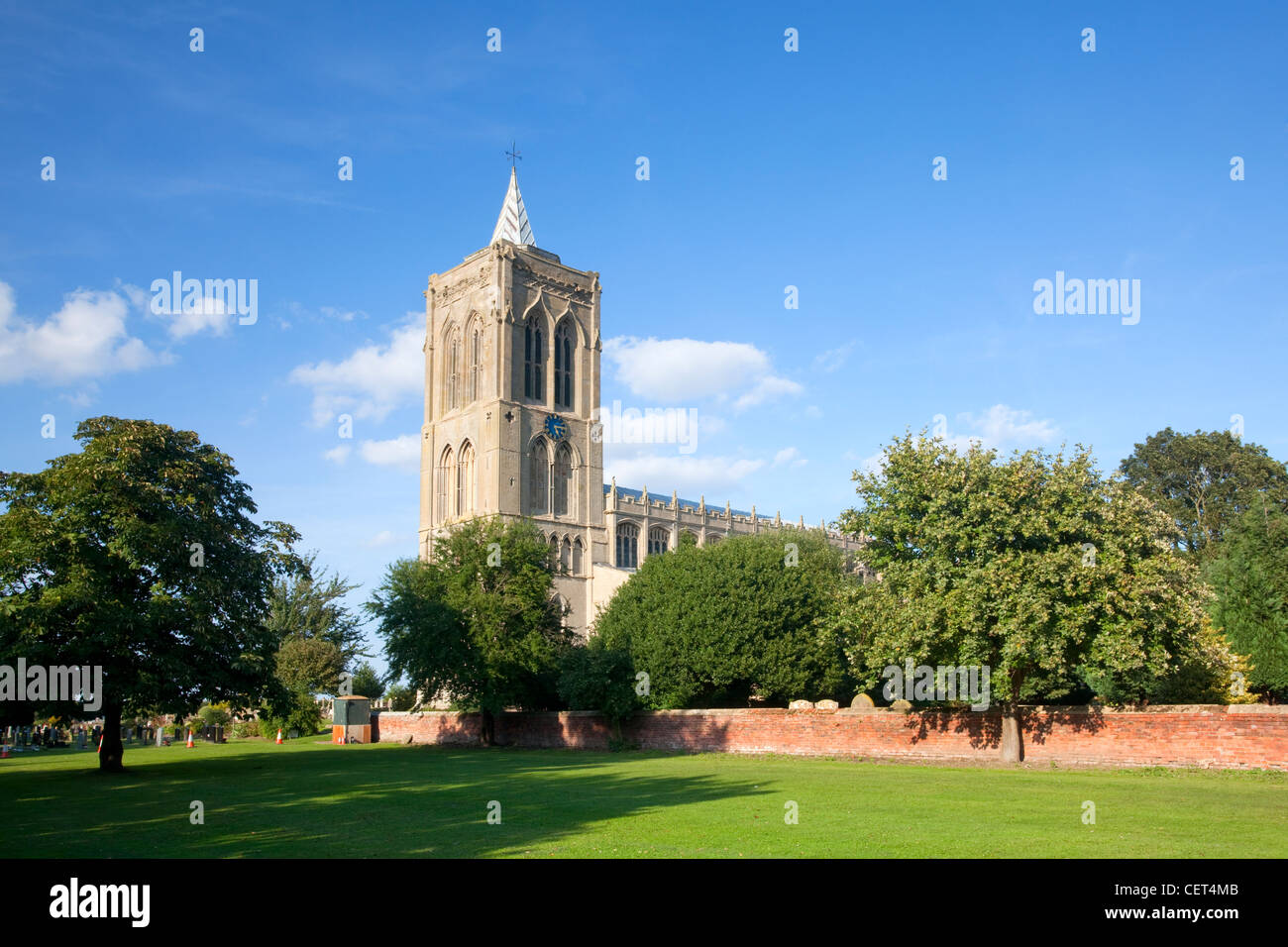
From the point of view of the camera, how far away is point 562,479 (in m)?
80.5

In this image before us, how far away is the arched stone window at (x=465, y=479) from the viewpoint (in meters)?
78.6

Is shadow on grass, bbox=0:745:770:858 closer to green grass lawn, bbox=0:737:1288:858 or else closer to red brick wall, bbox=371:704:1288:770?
green grass lawn, bbox=0:737:1288:858

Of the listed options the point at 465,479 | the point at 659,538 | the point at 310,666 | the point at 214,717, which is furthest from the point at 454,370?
the point at 214,717

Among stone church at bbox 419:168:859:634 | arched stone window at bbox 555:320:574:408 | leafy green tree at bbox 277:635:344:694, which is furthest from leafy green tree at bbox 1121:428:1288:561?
leafy green tree at bbox 277:635:344:694

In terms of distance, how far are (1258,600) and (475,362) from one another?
57.9 metres

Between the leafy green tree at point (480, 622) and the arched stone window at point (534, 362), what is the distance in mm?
34744

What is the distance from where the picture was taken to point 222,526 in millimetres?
31078

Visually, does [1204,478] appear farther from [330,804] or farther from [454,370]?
[330,804]

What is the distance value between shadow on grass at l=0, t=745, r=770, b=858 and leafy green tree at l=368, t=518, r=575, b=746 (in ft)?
27.5

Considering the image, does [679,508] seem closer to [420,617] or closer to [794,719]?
[420,617]

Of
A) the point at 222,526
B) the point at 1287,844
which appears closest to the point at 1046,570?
the point at 1287,844

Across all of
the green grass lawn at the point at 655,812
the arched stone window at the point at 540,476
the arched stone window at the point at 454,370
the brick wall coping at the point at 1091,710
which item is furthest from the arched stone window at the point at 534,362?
the green grass lawn at the point at 655,812
